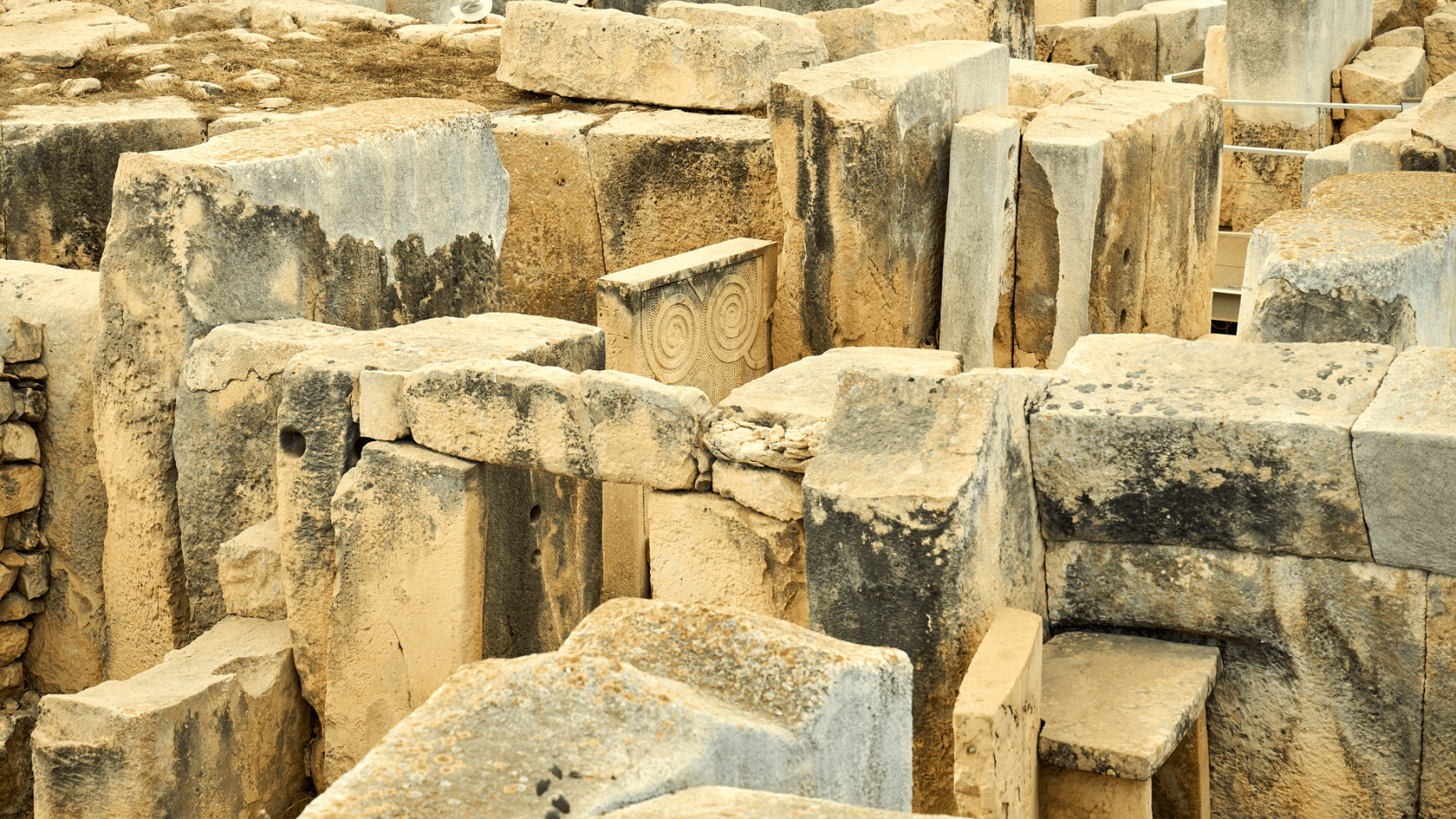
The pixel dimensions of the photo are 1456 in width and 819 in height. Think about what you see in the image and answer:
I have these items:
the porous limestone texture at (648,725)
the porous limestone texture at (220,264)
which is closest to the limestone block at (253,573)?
the porous limestone texture at (220,264)

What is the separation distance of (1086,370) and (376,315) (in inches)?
101

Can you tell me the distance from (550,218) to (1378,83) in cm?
720

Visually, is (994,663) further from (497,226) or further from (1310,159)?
(1310,159)

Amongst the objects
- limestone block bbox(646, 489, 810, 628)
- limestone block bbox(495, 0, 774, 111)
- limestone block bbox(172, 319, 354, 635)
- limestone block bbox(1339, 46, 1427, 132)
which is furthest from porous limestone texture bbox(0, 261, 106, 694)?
limestone block bbox(1339, 46, 1427, 132)

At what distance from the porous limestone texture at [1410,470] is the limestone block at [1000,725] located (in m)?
0.79

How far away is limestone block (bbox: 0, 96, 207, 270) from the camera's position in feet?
21.6

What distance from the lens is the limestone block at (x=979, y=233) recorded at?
697 cm

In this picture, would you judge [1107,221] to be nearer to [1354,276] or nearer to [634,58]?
[634,58]

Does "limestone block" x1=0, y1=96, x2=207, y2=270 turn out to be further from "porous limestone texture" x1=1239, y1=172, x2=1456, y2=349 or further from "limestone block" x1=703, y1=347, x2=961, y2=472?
"porous limestone texture" x1=1239, y1=172, x2=1456, y2=349

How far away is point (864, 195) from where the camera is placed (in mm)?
6684

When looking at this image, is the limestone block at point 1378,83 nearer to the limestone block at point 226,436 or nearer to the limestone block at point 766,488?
the limestone block at point 766,488

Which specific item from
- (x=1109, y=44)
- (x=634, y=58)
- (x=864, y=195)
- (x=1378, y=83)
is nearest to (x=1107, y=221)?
(x=864, y=195)

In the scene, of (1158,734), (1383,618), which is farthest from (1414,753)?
(1158,734)

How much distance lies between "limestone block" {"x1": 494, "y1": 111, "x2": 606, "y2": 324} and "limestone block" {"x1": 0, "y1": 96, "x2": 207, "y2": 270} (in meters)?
1.92
